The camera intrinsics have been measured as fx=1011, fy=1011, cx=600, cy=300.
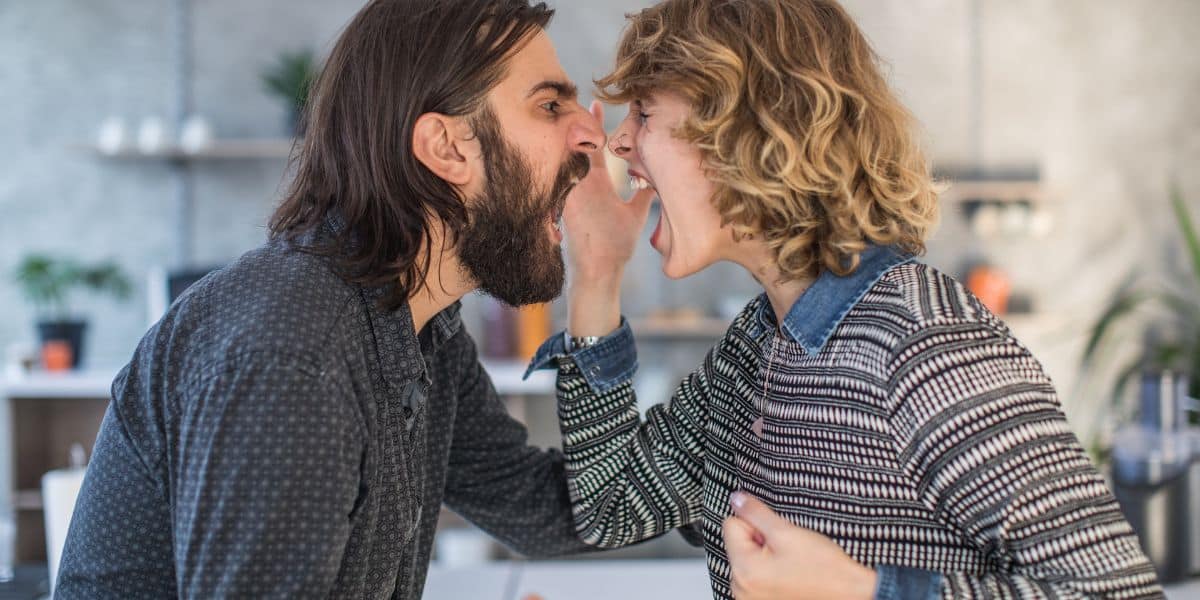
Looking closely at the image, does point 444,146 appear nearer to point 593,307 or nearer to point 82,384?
point 593,307

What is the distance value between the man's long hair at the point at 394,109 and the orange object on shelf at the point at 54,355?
2.98 metres

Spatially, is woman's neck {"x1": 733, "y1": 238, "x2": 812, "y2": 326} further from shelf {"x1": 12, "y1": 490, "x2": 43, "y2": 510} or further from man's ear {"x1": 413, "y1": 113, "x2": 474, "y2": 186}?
shelf {"x1": 12, "y1": 490, "x2": 43, "y2": 510}

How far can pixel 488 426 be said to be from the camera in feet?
5.26

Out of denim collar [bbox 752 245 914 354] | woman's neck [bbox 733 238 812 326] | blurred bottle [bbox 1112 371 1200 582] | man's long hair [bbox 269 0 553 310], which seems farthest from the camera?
blurred bottle [bbox 1112 371 1200 582]

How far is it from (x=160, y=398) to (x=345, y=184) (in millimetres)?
426

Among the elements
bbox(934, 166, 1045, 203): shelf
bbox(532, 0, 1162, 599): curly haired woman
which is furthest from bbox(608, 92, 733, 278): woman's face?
bbox(934, 166, 1045, 203): shelf

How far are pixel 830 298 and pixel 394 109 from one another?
2.11 feet

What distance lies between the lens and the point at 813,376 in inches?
44.3

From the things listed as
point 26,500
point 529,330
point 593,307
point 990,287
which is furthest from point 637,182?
point 26,500

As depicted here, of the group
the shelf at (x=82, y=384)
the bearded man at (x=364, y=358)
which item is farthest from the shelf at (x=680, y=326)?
the bearded man at (x=364, y=358)

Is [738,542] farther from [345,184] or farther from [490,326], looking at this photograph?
[490,326]

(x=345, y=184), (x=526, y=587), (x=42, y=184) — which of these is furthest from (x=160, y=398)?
(x=42, y=184)

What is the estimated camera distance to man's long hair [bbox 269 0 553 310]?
1.33 meters

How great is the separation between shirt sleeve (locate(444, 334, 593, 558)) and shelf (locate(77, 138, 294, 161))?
2.57 m
